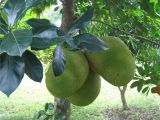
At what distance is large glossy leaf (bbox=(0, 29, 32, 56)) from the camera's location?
58 cm

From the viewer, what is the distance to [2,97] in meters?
5.79

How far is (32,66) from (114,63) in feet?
1.35

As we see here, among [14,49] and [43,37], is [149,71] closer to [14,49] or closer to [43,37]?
[43,37]

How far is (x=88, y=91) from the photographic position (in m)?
1.18

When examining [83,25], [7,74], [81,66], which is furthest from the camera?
[81,66]

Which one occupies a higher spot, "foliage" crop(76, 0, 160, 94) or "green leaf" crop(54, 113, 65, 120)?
"foliage" crop(76, 0, 160, 94)

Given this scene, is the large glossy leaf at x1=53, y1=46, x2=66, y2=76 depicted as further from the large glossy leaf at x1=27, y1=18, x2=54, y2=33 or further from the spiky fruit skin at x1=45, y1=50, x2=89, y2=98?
the spiky fruit skin at x1=45, y1=50, x2=89, y2=98

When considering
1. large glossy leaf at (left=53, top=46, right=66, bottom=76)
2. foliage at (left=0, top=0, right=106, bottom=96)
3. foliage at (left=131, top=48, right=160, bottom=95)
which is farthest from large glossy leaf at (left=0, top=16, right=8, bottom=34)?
foliage at (left=131, top=48, right=160, bottom=95)

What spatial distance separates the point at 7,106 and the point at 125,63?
4.35m

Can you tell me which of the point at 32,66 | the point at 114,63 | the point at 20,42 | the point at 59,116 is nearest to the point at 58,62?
the point at 32,66

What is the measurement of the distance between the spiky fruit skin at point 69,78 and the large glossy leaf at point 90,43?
0.19 metres

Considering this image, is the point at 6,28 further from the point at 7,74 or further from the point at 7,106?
the point at 7,106

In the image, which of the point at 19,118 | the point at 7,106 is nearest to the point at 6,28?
the point at 19,118

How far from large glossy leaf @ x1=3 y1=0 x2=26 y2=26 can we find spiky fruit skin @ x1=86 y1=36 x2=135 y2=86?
0.44 metres
